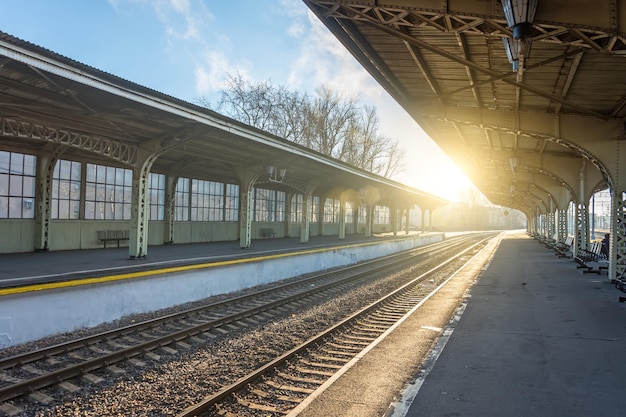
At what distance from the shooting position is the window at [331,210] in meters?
37.5

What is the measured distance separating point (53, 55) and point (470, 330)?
28.6 ft

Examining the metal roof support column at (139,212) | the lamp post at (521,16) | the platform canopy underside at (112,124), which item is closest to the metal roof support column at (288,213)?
the platform canopy underside at (112,124)

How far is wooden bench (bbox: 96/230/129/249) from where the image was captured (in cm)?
1722

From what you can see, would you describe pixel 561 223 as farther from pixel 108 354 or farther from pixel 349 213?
pixel 108 354

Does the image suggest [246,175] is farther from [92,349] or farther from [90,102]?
[92,349]

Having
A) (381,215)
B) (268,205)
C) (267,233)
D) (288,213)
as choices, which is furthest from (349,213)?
(267,233)

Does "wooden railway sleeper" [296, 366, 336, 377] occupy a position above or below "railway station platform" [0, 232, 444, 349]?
below

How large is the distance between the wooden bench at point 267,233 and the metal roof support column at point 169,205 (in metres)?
7.83

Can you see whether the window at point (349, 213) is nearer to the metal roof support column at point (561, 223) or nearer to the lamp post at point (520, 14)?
the metal roof support column at point (561, 223)

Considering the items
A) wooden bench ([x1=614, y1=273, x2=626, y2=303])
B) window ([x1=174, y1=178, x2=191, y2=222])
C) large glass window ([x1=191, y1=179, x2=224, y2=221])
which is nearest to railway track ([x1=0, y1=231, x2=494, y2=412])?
wooden bench ([x1=614, y1=273, x2=626, y2=303])

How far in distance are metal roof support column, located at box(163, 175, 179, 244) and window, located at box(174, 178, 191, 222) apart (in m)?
0.45

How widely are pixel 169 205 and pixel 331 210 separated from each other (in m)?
19.8

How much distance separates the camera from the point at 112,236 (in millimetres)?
17578

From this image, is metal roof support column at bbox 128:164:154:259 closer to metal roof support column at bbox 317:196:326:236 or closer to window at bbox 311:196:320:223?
window at bbox 311:196:320:223
